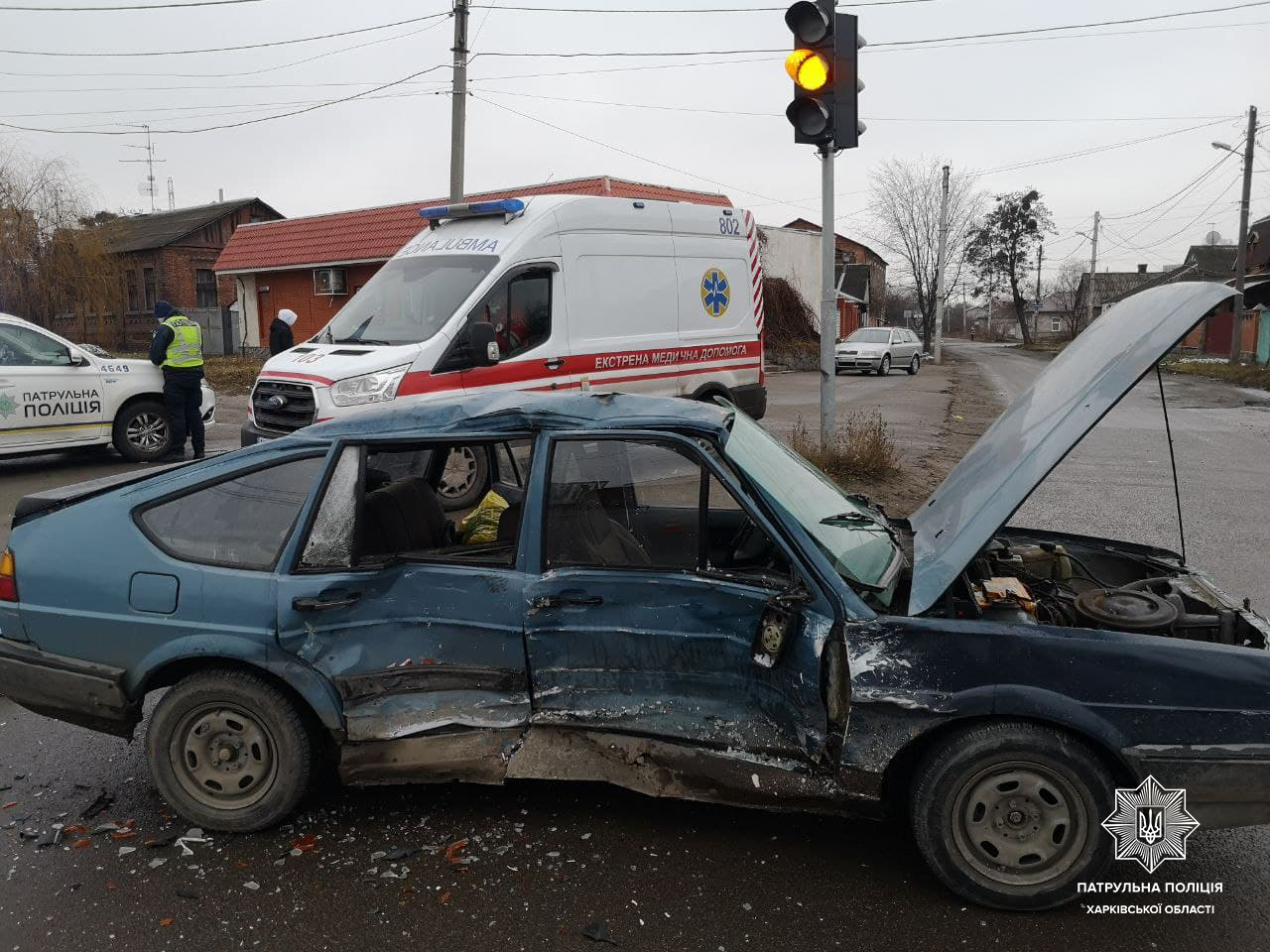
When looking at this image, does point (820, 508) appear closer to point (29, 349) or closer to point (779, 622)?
point (779, 622)

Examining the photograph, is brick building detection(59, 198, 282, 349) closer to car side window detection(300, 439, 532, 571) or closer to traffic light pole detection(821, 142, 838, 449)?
traffic light pole detection(821, 142, 838, 449)

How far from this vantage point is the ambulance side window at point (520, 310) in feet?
28.4

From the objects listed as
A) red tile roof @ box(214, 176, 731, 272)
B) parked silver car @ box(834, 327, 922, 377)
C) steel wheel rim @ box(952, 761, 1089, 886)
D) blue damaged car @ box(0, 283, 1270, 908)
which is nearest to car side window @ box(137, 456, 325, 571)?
blue damaged car @ box(0, 283, 1270, 908)

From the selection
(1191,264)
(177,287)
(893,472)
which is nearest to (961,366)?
(893,472)

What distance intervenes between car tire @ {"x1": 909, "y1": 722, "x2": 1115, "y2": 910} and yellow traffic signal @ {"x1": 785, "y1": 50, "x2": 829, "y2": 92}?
6.15 meters

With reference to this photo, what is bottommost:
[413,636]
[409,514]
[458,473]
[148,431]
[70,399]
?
[413,636]

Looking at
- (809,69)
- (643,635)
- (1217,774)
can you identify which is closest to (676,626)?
(643,635)

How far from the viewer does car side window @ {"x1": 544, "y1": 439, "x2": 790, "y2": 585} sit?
334cm

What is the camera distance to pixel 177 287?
41.8 meters

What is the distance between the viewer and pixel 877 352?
3117cm

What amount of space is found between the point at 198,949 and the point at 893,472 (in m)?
8.39

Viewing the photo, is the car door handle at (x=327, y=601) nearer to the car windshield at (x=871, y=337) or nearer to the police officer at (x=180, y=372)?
the police officer at (x=180, y=372)

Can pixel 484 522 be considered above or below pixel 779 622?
above

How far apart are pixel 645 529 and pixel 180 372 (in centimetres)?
908
